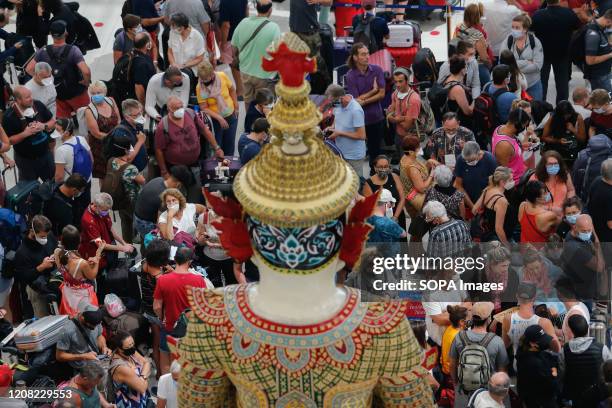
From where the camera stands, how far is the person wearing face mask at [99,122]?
12.7 meters

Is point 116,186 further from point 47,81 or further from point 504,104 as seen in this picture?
point 504,104

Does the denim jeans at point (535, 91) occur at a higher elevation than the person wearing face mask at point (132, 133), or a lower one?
lower

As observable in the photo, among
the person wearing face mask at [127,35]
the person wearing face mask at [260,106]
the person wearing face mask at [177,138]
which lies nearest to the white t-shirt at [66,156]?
the person wearing face mask at [177,138]

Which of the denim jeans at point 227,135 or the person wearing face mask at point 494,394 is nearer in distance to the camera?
the person wearing face mask at point 494,394

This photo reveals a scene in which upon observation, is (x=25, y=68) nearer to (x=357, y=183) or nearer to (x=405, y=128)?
(x=405, y=128)

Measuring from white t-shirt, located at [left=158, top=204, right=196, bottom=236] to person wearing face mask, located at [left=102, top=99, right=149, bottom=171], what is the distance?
1487 millimetres

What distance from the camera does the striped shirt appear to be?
34.8 ft

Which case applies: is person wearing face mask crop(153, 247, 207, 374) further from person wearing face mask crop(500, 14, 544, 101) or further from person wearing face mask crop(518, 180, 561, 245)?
person wearing face mask crop(500, 14, 544, 101)

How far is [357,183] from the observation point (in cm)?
567

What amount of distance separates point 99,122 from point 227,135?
5.33ft

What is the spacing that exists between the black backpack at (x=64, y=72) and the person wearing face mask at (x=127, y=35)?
0.73 metres

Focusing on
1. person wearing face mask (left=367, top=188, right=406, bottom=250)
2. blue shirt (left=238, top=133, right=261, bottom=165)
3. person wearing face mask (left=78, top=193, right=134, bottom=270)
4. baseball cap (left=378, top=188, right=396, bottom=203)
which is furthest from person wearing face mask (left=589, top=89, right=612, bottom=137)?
person wearing face mask (left=78, top=193, right=134, bottom=270)

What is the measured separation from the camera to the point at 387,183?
11.6m

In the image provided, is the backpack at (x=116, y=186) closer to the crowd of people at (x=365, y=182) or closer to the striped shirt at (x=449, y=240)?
the crowd of people at (x=365, y=182)
